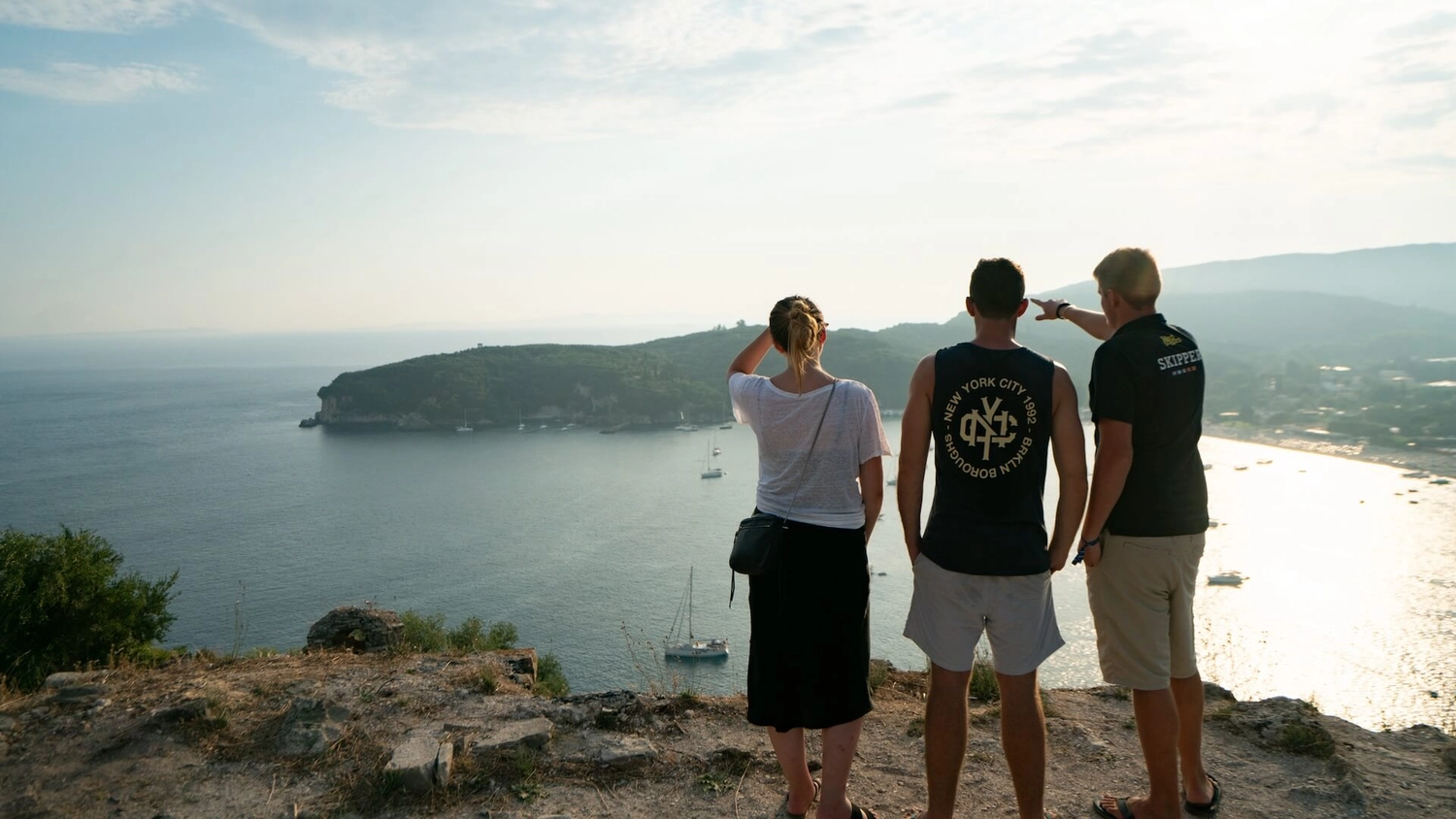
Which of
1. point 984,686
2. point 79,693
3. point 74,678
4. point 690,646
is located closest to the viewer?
point 79,693

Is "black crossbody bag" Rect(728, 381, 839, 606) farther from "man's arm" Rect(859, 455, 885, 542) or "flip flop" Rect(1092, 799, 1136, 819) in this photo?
"flip flop" Rect(1092, 799, 1136, 819)

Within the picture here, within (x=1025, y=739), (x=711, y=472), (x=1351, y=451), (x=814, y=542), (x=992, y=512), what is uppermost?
(x=992, y=512)

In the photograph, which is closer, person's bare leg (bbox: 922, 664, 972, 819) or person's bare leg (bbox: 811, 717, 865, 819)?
person's bare leg (bbox: 922, 664, 972, 819)

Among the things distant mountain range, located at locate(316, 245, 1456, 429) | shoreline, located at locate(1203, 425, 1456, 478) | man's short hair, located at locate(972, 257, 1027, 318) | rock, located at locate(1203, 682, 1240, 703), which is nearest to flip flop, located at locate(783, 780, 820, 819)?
man's short hair, located at locate(972, 257, 1027, 318)

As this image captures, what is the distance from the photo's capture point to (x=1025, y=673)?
7.30ft

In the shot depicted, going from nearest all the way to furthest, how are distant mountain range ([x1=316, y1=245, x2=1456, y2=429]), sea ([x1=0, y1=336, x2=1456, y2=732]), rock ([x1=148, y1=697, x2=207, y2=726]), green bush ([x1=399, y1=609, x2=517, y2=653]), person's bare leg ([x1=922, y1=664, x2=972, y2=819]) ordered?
Result: person's bare leg ([x1=922, y1=664, x2=972, y2=819]) → rock ([x1=148, y1=697, x2=207, y2=726]) → green bush ([x1=399, y1=609, x2=517, y2=653]) → sea ([x1=0, y1=336, x2=1456, y2=732]) → distant mountain range ([x1=316, y1=245, x2=1456, y2=429])

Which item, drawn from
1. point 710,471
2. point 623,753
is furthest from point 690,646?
point 710,471

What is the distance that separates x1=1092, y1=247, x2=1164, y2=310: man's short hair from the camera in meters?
2.42

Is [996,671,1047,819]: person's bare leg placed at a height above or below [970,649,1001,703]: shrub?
above

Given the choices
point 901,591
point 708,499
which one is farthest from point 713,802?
point 708,499

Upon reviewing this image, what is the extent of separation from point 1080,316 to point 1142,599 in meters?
0.96

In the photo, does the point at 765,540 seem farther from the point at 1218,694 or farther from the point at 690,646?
the point at 690,646

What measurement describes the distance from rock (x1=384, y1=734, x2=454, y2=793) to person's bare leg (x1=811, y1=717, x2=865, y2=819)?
52.0 inches

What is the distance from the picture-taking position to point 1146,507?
234 centimetres
